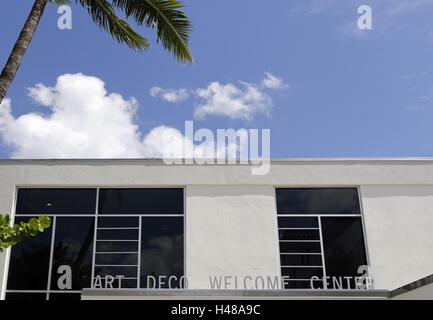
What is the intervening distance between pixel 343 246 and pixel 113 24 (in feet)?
27.5

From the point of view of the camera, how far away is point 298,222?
50.7 feet

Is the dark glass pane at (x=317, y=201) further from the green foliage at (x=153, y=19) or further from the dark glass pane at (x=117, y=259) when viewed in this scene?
the green foliage at (x=153, y=19)

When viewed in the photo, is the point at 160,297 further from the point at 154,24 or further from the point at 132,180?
the point at 154,24

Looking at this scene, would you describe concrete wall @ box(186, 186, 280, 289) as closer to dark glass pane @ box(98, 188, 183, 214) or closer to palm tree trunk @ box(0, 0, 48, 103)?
dark glass pane @ box(98, 188, 183, 214)

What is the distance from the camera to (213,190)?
51.5 ft

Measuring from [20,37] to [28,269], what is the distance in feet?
22.7

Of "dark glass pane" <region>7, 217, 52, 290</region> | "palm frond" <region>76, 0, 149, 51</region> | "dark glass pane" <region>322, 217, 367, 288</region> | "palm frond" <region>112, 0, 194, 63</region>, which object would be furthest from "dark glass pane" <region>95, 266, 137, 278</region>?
"palm frond" <region>112, 0, 194, 63</region>

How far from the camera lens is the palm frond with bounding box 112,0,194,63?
39.4 feet

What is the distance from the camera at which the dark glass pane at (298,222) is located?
50.5 ft

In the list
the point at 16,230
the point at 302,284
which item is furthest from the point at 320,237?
the point at 16,230

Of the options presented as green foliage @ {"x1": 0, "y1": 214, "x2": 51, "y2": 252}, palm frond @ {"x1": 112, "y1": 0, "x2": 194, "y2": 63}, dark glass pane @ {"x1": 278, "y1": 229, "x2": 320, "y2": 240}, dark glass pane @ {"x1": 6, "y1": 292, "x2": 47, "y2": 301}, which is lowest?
green foliage @ {"x1": 0, "y1": 214, "x2": 51, "y2": 252}

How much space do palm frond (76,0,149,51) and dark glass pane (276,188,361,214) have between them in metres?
5.86
